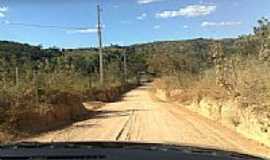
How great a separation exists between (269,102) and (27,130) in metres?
8.96

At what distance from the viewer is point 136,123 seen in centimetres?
2608

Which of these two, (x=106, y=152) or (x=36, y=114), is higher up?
(x=106, y=152)

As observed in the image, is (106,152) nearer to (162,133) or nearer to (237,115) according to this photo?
(162,133)

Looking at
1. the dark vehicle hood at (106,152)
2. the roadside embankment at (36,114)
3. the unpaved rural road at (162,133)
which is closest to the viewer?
the dark vehicle hood at (106,152)

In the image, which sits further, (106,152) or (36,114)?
(36,114)

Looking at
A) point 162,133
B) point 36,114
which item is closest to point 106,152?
point 162,133

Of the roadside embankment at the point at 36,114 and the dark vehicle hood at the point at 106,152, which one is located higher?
the dark vehicle hood at the point at 106,152

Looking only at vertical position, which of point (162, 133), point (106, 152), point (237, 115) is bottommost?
point (162, 133)

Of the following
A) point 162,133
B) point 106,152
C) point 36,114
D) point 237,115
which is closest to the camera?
point 106,152

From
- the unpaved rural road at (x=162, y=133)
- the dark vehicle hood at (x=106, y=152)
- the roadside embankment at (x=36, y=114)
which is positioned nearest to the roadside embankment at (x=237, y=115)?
the unpaved rural road at (x=162, y=133)

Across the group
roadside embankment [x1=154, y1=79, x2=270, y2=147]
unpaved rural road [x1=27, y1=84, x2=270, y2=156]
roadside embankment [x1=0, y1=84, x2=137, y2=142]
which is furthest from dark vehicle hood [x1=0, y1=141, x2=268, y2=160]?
roadside embankment [x1=0, y1=84, x2=137, y2=142]

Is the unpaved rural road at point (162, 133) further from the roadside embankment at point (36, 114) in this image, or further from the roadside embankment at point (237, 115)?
the roadside embankment at point (36, 114)

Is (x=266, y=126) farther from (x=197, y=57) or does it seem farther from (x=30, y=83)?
(x=197, y=57)

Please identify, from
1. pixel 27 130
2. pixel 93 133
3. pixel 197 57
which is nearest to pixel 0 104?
pixel 27 130
